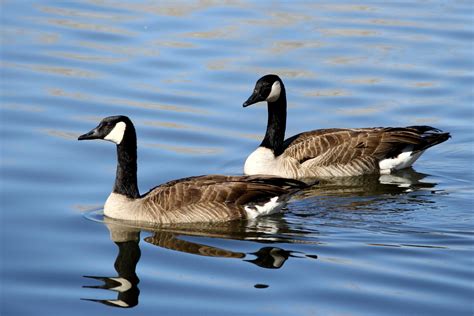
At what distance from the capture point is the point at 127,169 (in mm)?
13336

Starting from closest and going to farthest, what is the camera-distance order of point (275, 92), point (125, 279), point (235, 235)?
point (125, 279), point (235, 235), point (275, 92)

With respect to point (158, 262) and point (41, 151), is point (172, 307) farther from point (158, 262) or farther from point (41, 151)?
point (41, 151)

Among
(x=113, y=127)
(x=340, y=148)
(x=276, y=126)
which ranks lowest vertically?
(x=340, y=148)

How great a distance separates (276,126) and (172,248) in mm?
4820

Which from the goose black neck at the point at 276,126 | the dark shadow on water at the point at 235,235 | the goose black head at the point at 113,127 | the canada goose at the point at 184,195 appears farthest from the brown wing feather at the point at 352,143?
the goose black head at the point at 113,127

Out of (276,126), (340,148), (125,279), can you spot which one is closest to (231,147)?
(276,126)

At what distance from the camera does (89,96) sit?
60.1 feet

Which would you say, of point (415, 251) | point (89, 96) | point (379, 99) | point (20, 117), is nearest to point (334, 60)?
point (379, 99)

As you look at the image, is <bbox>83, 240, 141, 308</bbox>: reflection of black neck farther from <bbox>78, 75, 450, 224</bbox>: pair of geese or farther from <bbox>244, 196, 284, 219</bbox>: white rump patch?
<bbox>244, 196, 284, 219</bbox>: white rump patch

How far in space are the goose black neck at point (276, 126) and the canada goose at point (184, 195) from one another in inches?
116

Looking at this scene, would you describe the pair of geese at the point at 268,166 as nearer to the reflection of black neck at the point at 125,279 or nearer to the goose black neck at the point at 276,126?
the goose black neck at the point at 276,126

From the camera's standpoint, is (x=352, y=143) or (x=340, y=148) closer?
(x=340, y=148)

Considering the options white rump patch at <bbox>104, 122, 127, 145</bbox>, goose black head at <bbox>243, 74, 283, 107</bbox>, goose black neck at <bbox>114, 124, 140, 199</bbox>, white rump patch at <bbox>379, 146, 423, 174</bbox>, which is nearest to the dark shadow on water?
goose black neck at <bbox>114, 124, 140, 199</bbox>

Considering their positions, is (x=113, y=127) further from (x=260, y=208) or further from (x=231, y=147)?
(x=231, y=147)
